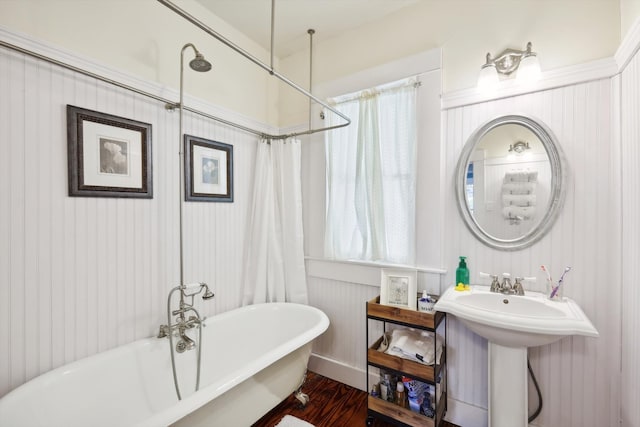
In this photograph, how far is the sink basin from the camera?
1.25m

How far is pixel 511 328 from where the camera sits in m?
1.31

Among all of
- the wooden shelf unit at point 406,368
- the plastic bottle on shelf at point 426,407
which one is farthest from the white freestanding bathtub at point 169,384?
the plastic bottle on shelf at point 426,407

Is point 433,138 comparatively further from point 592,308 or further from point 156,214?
point 156,214

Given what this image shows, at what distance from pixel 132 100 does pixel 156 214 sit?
0.68 metres

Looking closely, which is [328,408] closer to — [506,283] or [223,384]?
[223,384]

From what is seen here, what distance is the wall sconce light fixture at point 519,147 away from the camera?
66.6 inches

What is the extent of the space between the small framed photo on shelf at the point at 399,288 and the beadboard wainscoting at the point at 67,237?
131cm

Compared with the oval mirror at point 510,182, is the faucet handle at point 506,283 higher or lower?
lower

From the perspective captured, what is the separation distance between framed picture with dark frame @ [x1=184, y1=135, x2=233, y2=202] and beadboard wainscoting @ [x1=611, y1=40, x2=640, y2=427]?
2326 mm

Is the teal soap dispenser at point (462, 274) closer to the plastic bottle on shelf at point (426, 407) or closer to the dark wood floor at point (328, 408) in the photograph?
the plastic bottle on shelf at point (426, 407)

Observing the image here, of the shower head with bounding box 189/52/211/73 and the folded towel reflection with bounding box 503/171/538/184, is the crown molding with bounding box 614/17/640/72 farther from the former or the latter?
the shower head with bounding box 189/52/211/73

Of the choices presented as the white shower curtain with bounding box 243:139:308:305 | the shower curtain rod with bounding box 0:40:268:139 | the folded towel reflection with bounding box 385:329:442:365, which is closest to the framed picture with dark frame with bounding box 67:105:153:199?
the shower curtain rod with bounding box 0:40:268:139

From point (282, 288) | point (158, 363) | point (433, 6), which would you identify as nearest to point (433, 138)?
point (433, 6)

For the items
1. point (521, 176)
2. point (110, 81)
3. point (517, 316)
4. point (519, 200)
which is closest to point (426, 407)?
point (517, 316)
